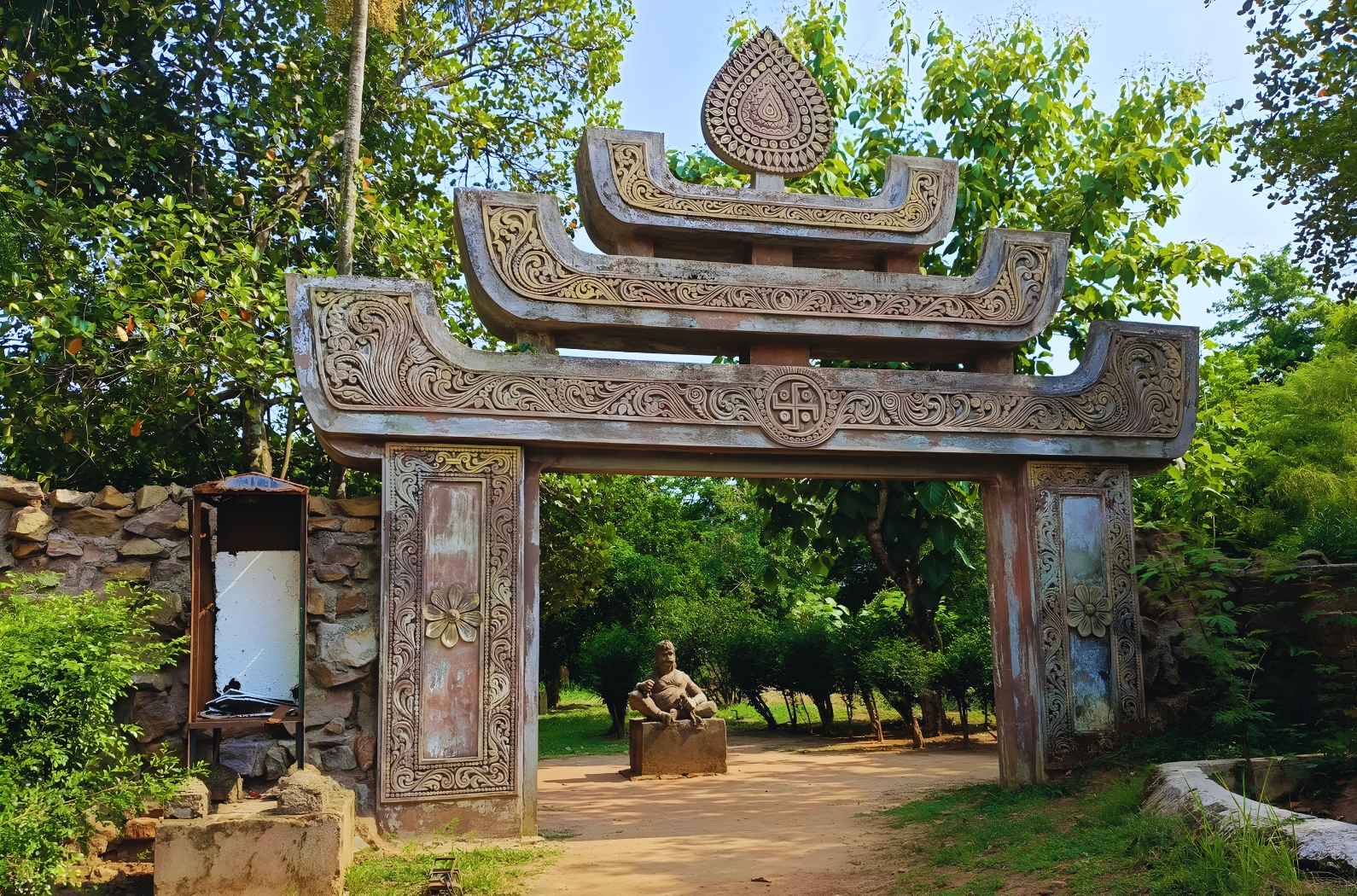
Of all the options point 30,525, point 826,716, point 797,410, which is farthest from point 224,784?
point 826,716

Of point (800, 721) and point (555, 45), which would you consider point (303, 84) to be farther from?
point (800, 721)

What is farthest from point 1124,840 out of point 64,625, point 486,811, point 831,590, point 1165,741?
point 831,590

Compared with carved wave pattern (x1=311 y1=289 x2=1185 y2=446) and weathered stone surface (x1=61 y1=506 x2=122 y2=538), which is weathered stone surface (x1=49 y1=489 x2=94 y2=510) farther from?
carved wave pattern (x1=311 y1=289 x2=1185 y2=446)

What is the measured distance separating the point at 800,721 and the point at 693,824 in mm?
10251

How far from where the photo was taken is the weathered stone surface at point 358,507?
21.7ft

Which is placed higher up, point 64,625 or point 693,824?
point 64,625

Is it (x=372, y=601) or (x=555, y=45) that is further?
(x=555, y=45)

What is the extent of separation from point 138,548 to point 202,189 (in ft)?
22.3

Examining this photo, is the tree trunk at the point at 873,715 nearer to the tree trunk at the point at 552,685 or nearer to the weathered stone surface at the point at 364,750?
the weathered stone surface at the point at 364,750

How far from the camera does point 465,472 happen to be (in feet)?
21.6

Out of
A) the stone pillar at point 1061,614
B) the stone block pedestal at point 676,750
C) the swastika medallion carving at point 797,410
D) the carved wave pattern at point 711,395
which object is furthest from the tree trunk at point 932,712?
Result: the swastika medallion carving at point 797,410

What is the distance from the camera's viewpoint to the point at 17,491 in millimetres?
6020

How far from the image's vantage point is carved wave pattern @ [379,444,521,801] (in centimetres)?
620

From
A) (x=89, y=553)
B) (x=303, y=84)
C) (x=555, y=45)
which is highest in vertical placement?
(x=555, y=45)
